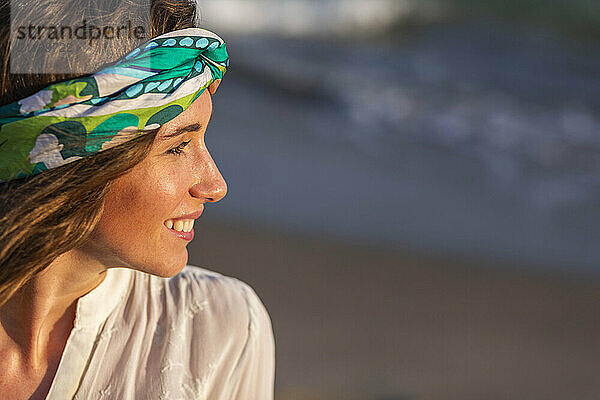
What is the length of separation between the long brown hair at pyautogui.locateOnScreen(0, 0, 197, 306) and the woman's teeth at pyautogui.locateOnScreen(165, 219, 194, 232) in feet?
0.52

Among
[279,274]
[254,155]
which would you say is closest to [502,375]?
[279,274]

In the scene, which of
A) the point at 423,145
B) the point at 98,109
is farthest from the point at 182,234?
the point at 423,145

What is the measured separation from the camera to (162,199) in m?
1.57

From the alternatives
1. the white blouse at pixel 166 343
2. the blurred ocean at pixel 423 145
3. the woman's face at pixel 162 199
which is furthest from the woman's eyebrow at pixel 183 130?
the blurred ocean at pixel 423 145

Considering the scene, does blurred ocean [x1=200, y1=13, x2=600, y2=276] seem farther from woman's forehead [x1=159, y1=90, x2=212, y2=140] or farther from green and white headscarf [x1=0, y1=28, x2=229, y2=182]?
green and white headscarf [x1=0, y1=28, x2=229, y2=182]

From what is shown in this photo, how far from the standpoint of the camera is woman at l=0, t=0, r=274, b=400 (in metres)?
1.44

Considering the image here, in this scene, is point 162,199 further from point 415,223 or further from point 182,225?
point 415,223

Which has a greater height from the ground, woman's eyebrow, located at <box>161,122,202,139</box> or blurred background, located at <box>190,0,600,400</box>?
woman's eyebrow, located at <box>161,122,202,139</box>

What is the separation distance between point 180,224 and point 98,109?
32 cm

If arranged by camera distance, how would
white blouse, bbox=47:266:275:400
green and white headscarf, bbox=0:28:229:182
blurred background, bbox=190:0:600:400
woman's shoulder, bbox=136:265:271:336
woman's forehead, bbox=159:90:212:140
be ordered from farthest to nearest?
blurred background, bbox=190:0:600:400 < woman's shoulder, bbox=136:265:271:336 < white blouse, bbox=47:266:275:400 < woman's forehead, bbox=159:90:212:140 < green and white headscarf, bbox=0:28:229:182

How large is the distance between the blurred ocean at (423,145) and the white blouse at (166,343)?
11.2 feet

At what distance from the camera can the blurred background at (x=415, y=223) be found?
4227mm

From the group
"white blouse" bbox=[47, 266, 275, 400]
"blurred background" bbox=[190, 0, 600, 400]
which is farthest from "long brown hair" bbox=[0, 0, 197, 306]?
"blurred background" bbox=[190, 0, 600, 400]

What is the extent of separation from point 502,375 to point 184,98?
124 inches
